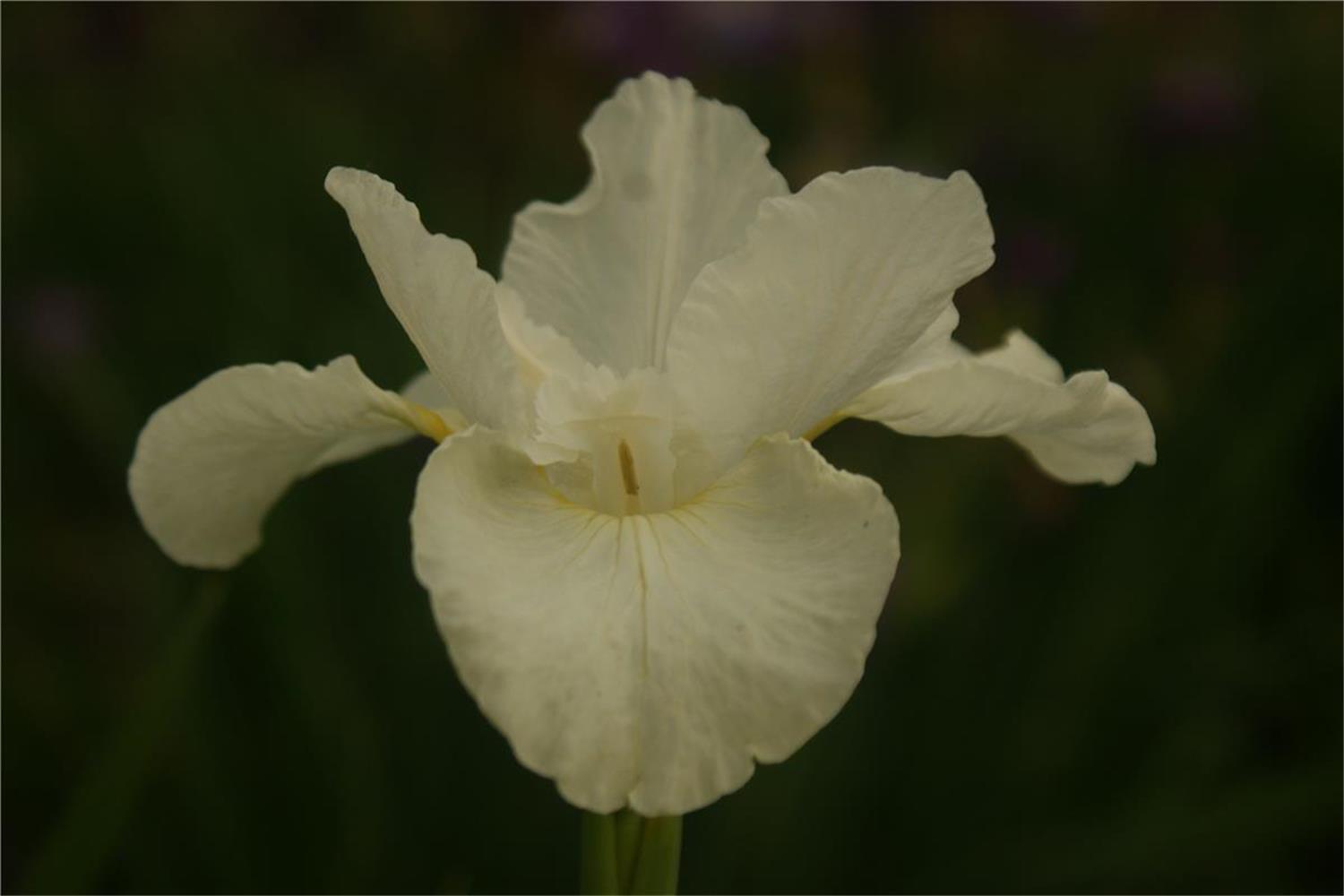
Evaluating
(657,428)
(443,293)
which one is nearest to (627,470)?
(657,428)

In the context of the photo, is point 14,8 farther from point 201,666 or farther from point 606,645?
point 606,645

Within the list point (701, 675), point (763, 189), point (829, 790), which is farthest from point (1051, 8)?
point (701, 675)

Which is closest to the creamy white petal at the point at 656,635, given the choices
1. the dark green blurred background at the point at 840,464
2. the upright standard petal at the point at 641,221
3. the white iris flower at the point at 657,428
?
the white iris flower at the point at 657,428

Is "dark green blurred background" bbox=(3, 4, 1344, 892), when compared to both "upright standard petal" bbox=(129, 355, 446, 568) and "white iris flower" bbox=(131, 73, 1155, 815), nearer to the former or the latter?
"upright standard petal" bbox=(129, 355, 446, 568)

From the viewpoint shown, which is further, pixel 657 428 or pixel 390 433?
pixel 390 433

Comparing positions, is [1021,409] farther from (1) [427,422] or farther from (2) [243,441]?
(2) [243,441]

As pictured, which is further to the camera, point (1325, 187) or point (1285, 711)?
point (1325, 187)
